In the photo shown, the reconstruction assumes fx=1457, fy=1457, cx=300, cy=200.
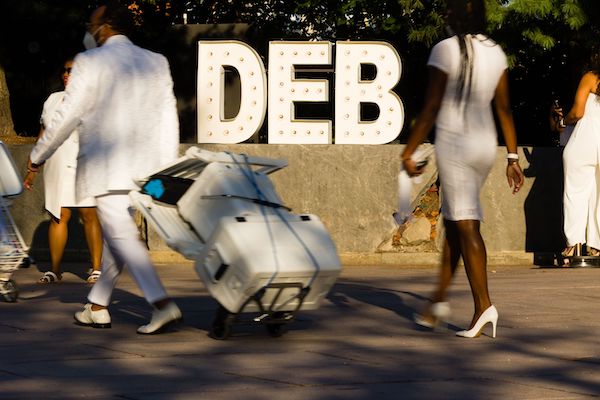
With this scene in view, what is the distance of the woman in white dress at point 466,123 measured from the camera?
827cm

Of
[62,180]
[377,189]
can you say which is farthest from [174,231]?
[377,189]

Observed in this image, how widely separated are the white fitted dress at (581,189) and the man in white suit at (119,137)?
6.56 meters

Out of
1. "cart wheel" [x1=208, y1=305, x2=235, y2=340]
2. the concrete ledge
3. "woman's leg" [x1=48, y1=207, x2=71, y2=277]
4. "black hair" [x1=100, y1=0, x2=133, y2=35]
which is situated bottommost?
the concrete ledge

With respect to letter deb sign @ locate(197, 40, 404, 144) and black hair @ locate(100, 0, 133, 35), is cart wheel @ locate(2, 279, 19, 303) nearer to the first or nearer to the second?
black hair @ locate(100, 0, 133, 35)

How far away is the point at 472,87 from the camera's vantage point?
8.28 metres

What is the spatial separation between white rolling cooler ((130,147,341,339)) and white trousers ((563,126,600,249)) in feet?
20.6

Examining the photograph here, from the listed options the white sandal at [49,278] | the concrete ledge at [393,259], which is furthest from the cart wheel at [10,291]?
the concrete ledge at [393,259]

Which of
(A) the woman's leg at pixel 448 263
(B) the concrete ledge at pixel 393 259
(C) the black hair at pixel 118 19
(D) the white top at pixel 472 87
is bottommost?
(B) the concrete ledge at pixel 393 259

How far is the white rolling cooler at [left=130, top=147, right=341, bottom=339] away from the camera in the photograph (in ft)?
25.6

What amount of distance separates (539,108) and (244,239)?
1071 inches

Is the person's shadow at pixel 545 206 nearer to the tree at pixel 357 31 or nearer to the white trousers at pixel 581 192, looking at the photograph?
the white trousers at pixel 581 192

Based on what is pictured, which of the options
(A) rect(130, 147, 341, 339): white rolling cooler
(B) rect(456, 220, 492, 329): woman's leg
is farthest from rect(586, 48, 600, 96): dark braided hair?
(A) rect(130, 147, 341, 339): white rolling cooler

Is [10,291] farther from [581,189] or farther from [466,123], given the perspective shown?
[581,189]

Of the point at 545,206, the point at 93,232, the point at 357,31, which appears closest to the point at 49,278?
the point at 93,232
